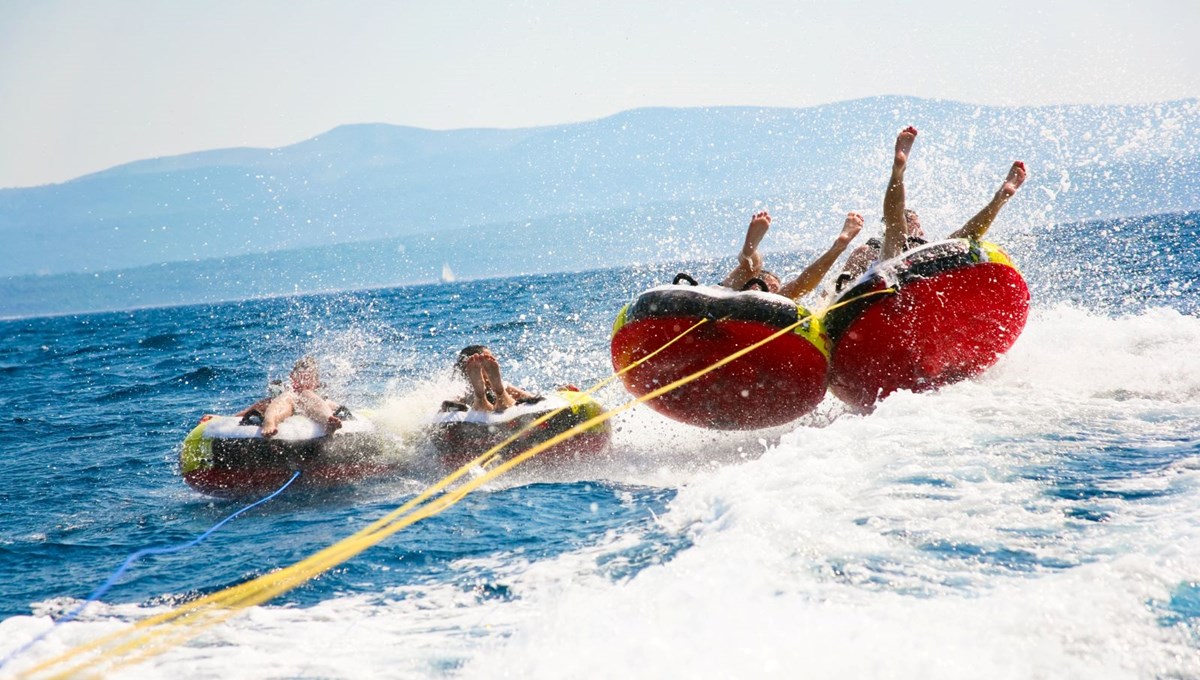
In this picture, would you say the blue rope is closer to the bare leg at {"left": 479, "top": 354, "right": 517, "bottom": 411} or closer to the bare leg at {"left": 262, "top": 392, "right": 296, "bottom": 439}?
the bare leg at {"left": 262, "top": 392, "right": 296, "bottom": 439}

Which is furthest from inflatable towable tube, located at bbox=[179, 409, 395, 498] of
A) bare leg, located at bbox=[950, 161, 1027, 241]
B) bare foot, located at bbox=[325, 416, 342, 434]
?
bare leg, located at bbox=[950, 161, 1027, 241]

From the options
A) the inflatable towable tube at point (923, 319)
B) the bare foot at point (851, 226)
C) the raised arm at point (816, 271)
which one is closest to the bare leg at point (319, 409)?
the raised arm at point (816, 271)

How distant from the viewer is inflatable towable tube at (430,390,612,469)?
7285mm

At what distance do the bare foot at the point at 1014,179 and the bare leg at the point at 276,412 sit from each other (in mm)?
5941

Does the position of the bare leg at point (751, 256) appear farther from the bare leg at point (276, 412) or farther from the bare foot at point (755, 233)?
the bare leg at point (276, 412)

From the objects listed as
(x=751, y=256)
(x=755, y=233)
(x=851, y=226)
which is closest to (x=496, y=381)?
(x=751, y=256)

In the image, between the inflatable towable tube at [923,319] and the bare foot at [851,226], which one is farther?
the bare foot at [851,226]

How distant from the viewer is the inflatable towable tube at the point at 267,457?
7230mm

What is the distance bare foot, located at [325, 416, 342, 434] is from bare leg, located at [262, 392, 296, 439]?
36cm

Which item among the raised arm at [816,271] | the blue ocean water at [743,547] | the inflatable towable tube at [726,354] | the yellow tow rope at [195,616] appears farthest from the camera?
the raised arm at [816,271]

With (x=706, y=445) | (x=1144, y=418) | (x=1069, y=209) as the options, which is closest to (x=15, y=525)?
(x=706, y=445)

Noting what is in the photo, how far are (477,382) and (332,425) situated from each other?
1.21 meters

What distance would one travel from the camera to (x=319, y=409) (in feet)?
24.6

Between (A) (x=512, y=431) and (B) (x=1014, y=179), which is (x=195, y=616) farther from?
(B) (x=1014, y=179)
